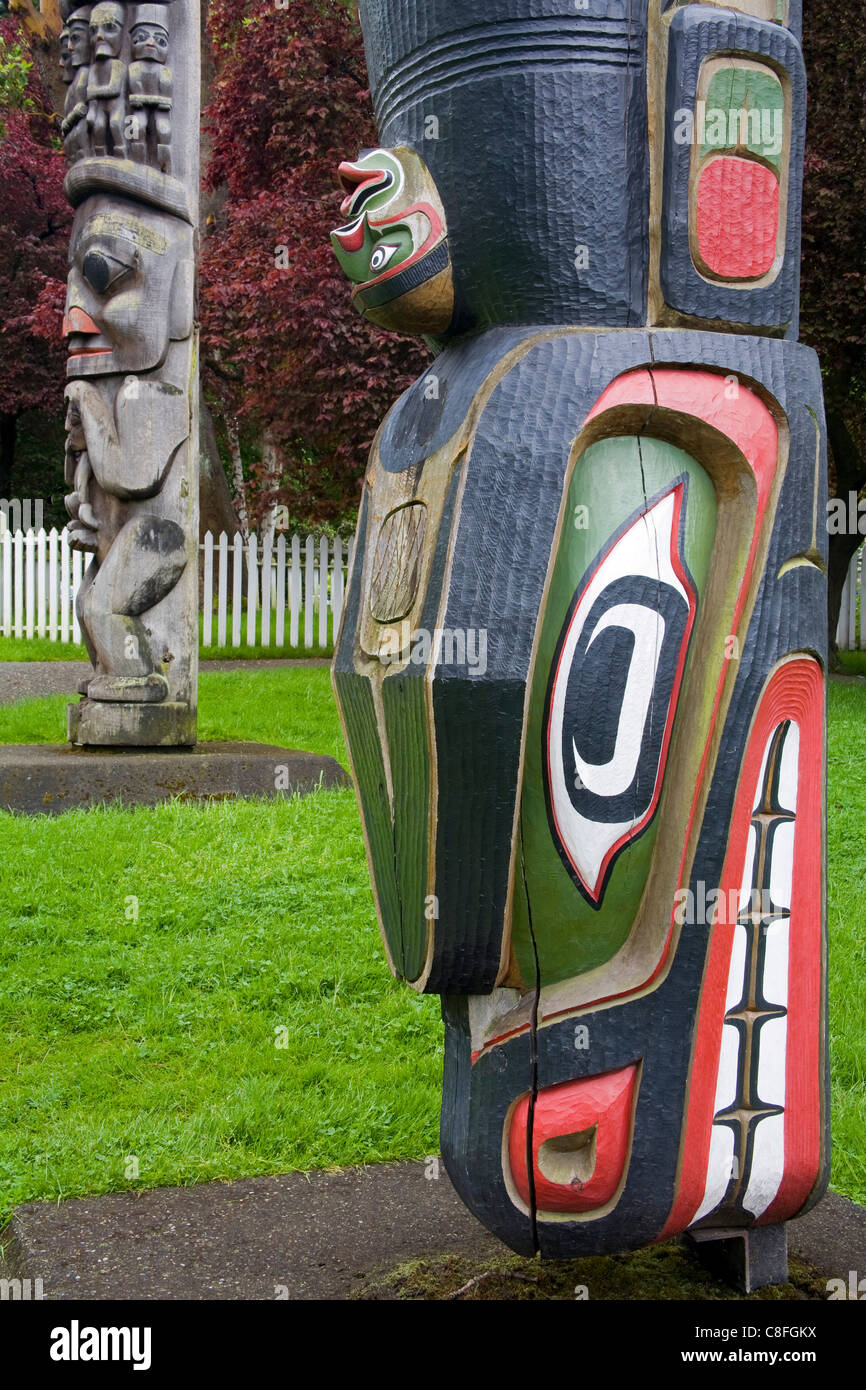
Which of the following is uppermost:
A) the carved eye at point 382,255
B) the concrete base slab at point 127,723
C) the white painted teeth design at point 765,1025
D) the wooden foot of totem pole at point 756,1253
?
the carved eye at point 382,255

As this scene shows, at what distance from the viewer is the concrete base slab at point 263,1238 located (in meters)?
2.17

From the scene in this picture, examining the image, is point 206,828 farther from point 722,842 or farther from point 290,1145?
point 722,842

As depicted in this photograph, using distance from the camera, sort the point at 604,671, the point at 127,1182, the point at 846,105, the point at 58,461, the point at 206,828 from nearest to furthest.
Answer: the point at 604,671, the point at 127,1182, the point at 206,828, the point at 846,105, the point at 58,461

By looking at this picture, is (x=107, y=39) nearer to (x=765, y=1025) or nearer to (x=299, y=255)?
(x=765, y=1025)

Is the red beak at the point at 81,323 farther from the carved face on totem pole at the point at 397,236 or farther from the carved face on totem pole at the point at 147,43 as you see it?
the carved face on totem pole at the point at 397,236

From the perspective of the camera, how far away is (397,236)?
181 cm

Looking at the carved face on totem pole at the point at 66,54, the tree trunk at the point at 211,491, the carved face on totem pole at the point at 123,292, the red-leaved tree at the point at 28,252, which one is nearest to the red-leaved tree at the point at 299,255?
the tree trunk at the point at 211,491

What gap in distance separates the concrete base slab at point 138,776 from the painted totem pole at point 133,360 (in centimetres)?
16

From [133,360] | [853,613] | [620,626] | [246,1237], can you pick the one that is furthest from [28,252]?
[620,626]

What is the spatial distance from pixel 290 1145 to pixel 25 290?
18258mm

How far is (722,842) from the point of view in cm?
173

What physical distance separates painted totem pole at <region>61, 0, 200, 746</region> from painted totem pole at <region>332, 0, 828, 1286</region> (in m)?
4.09

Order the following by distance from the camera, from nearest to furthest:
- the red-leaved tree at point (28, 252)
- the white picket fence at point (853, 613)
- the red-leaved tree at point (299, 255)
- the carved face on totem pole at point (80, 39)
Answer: the carved face on totem pole at point (80, 39), the red-leaved tree at point (299, 255), the white picket fence at point (853, 613), the red-leaved tree at point (28, 252)

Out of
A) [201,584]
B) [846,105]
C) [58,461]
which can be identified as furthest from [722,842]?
[58,461]
